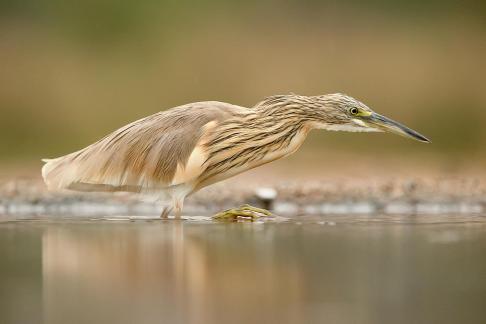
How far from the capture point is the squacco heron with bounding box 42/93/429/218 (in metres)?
7.11

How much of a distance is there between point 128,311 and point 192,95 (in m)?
8.53

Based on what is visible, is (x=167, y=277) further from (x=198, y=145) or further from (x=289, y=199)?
(x=289, y=199)

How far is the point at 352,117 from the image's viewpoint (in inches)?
292

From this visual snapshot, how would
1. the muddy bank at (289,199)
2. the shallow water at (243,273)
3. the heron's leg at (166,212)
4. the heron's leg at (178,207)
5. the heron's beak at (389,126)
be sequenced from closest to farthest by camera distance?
the shallow water at (243,273) < the heron's leg at (178,207) < the heron's leg at (166,212) < the heron's beak at (389,126) < the muddy bank at (289,199)

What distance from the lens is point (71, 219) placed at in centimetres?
726

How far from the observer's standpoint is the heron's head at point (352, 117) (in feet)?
24.2

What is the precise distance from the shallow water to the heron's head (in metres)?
1.09

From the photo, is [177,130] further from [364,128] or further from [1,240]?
[1,240]

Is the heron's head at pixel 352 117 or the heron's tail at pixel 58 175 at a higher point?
the heron's head at pixel 352 117

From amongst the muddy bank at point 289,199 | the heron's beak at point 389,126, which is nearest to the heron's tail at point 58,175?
the muddy bank at point 289,199

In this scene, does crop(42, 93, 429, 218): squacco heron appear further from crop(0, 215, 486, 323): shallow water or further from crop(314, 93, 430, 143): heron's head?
crop(0, 215, 486, 323): shallow water

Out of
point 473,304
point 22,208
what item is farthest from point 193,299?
point 22,208

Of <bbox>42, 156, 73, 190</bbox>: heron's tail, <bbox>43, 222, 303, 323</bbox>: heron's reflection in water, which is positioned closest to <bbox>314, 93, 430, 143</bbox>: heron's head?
<bbox>43, 222, 303, 323</bbox>: heron's reflection in water

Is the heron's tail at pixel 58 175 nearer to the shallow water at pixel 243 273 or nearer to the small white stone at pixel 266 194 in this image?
the shallow water at pixel 243 273
